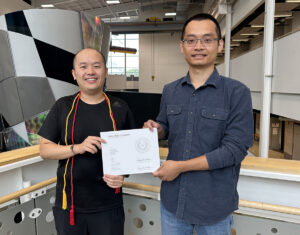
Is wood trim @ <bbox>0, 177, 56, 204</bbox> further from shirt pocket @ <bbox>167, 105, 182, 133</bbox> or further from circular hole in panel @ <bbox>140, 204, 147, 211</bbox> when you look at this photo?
shirt pocket @ <bbox>167, 105, 182, 133</bbox>

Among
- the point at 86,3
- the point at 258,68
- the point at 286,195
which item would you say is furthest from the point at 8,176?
the point at 86,3

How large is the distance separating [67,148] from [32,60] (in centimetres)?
186

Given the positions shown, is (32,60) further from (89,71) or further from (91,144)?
(91,144)

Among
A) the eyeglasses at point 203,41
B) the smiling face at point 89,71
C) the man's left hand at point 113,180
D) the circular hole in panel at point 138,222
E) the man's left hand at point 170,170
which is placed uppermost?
the eyeglasses at point 203,41

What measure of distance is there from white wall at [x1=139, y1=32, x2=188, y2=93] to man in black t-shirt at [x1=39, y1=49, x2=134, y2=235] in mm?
→ 13163

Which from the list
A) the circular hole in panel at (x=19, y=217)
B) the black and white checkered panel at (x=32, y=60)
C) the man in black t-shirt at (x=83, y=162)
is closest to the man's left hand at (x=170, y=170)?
the man in black t-shirt at (x=83, y=162)

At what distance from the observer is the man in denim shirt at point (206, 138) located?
98 cm

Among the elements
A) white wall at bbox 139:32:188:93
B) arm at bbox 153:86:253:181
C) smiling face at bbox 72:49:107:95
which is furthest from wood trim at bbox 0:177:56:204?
white wall at bbox 139:32:188:93

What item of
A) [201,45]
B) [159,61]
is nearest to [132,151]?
[201,45]

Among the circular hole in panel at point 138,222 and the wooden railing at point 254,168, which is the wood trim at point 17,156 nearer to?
the wooden railing at point 254,168

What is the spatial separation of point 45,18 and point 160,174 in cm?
243

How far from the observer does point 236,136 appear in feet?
3.16

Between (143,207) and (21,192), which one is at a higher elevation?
(21,192)

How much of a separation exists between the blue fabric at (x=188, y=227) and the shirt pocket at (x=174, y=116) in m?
0.39
